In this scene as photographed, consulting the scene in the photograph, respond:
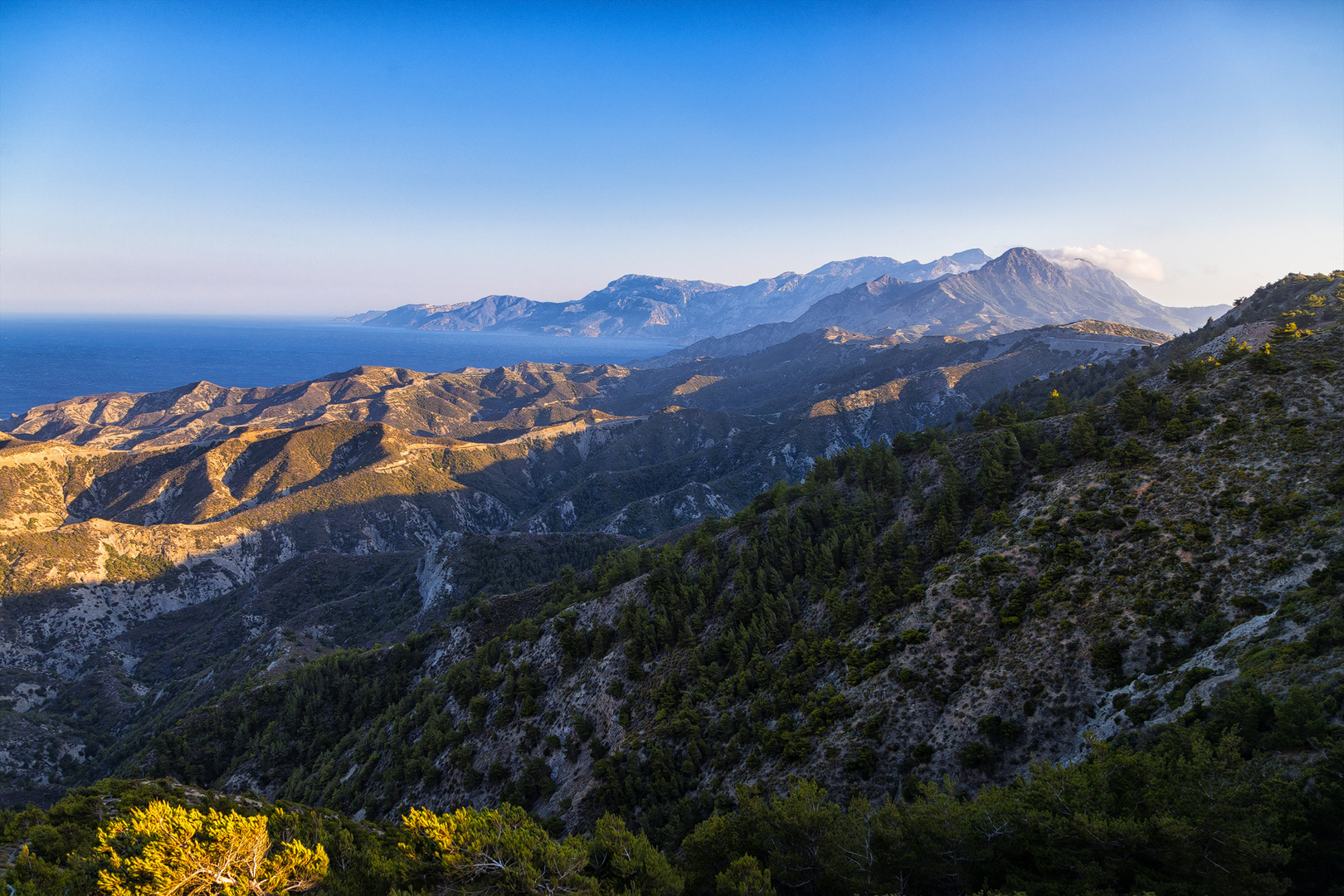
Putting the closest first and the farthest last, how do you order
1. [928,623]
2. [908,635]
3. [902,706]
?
[902,706] → [908,635] → [928,623]

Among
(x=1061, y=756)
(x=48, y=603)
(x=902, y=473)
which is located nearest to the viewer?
(x=1061, y=756)

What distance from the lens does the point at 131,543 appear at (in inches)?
6619

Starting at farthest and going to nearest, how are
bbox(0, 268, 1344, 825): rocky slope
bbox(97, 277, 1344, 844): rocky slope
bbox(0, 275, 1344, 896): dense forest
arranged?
bbox(0, 268, 1344, 825): rocky slope, bbox(97, 277, 1344, 844): rocky slope, bbox(0, 275, 1344, 896): dense forest

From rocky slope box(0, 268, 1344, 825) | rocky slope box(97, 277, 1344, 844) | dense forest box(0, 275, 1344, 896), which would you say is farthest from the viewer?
rocky slope box(0, 268, 1344, 825)

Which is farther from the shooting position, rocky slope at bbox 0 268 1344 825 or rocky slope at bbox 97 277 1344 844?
rocky slope at bbox 0 268 1344 825

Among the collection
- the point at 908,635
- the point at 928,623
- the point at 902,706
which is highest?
the point at 928,623

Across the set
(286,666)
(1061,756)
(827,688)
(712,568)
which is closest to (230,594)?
(286,666)

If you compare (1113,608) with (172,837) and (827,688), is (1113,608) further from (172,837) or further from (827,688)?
(172,837)

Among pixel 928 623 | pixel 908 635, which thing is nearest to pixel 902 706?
pixel 908 635

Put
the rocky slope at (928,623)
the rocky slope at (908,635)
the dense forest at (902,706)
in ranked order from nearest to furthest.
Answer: the dense forest at (902,706) → the rocky slope at (908,635) → the rocky slope at (928,623)

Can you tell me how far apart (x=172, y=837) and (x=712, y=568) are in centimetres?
5327

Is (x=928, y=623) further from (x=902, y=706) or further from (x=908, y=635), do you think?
(x=902, y=706)

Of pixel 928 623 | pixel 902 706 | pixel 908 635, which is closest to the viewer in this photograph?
pixel 902 706

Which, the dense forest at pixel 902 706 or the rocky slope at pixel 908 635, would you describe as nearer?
the dense forest at pixel 902 706
